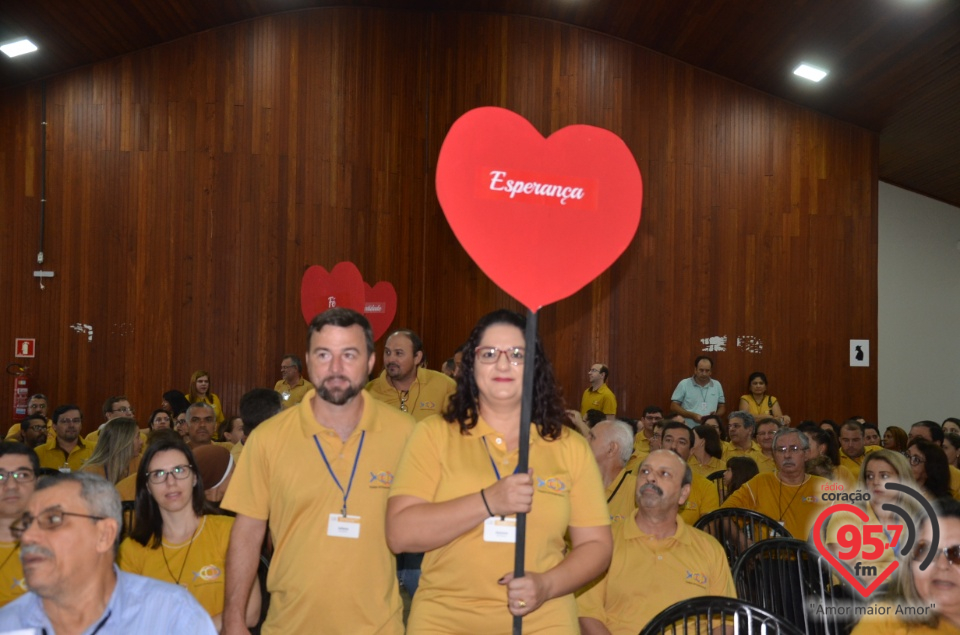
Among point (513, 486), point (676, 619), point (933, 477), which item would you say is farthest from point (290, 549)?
point (933, 477)

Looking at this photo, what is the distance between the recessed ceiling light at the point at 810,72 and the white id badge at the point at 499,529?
9.47 m

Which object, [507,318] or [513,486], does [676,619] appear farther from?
[507,318]

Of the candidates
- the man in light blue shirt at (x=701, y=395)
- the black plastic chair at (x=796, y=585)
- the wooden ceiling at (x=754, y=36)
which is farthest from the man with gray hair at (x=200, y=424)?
the man in light blue shirt at (x=701, y=395)

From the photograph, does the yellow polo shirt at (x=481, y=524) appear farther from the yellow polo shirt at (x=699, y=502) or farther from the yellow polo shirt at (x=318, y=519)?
the yellow polo shirt at (x=699, y=502)

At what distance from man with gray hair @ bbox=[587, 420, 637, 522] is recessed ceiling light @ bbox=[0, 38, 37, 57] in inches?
331

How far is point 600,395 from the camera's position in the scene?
32.2 feet

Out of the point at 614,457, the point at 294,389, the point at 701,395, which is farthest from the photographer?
the point at 701,395

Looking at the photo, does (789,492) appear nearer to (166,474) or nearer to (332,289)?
(166,474)

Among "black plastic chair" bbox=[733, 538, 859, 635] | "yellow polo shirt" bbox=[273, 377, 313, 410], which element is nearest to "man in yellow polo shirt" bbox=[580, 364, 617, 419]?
"yellow polo shirt" bbox=[273, 377, 313, 410]

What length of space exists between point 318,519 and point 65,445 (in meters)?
4.86

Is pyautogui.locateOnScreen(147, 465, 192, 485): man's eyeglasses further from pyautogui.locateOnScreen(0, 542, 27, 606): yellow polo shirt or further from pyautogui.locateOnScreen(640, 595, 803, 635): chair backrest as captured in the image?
pyautogui.locateOnScreen(640, 595, 803, 635): chair backrest

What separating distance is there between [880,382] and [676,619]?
39.8 ft

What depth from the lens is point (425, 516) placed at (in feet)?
6.58

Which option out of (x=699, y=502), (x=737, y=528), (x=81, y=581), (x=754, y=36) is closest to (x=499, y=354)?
(x=81, y=581)
